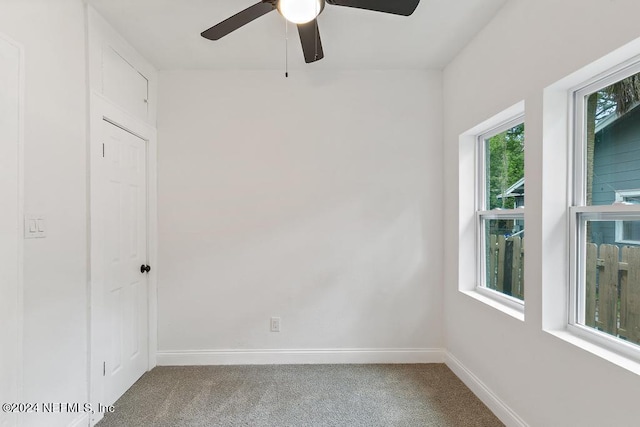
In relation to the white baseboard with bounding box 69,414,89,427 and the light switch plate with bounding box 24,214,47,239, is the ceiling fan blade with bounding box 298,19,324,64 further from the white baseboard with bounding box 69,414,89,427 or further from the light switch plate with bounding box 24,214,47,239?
the white baseboard with bounding box 69,414,89,427

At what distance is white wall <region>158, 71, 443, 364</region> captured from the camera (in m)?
2.70

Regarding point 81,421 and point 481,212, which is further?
point 481,212

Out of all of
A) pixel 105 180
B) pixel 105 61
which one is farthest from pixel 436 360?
pixel 105 61

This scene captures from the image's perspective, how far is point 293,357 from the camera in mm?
2695

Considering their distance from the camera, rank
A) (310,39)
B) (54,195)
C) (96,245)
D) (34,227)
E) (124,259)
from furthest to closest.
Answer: (124,259) < (96,245) < (310,39) < (54,195) < (34,227)

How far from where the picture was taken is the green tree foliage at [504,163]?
2006 millimetres

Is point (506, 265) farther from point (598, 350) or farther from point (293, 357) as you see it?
point (293, 357)

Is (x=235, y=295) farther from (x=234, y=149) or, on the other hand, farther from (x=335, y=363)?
(x=234, y=149)

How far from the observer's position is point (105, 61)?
2.03m

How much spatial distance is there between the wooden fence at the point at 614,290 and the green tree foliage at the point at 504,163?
2.21 feet

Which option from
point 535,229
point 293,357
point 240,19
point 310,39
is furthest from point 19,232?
point 535,229

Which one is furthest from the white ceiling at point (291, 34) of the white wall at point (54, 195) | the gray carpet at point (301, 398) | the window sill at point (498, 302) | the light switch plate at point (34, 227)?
the gray carpet at point (301, 398)

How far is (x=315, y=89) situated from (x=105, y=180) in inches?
70.2

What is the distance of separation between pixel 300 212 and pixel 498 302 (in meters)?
1.66
